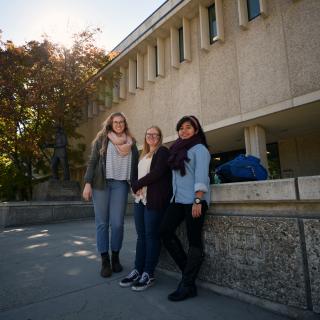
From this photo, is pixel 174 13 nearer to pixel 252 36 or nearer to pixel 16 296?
pixel 252 36

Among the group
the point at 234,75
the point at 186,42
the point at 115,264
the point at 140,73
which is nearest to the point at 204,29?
the point at 186,42

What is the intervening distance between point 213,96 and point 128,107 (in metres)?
6.32

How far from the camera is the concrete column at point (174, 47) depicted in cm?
1290

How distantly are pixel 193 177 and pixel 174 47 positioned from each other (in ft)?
37.7

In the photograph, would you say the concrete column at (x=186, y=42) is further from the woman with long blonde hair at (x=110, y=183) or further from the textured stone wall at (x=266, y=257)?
the textured stone wall at (x=266, y=257)

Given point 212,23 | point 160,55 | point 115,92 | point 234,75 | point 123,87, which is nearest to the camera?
point 234,75

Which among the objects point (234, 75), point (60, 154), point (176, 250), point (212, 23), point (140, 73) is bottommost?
point (176, 250)

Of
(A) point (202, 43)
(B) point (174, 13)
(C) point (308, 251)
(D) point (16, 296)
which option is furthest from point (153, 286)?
(B) point (174, 13)

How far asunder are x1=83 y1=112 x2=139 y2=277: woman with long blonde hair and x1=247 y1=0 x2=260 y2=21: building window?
913 centimetres

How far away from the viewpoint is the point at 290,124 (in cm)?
1107

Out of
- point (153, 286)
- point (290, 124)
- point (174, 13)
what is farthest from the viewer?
point (174, 13)

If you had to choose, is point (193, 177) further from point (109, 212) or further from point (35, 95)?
point (35, 95)

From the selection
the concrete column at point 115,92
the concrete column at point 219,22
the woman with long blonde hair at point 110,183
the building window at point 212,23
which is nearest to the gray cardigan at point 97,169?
the woman with long blonde hair at point 110,183

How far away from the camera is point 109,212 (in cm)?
358
